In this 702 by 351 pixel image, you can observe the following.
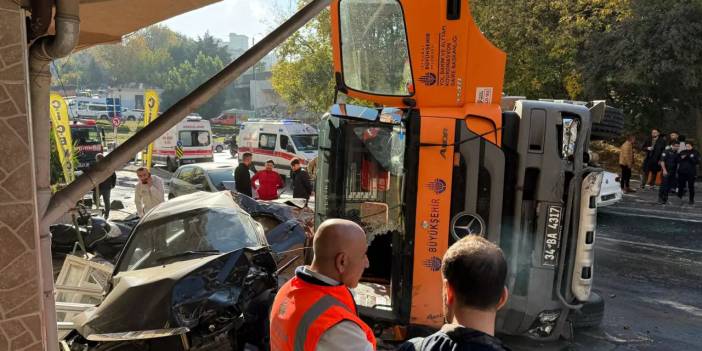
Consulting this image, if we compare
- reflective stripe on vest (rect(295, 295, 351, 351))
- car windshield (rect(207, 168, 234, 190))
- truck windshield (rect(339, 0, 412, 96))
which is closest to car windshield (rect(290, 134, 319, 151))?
car windshield (rect(207, 168, 234, 190))

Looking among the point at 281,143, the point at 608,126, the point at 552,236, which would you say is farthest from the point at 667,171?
the point at 281,143

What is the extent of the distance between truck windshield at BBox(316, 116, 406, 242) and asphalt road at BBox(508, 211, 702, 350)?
1.64 meters

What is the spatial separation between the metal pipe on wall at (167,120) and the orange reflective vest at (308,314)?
2.61 ft

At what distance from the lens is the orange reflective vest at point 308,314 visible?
6.54 feet

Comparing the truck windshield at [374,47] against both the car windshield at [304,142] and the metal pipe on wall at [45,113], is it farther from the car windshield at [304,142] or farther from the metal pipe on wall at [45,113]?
the car windshield at [304,142]

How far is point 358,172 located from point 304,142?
16.3 meters

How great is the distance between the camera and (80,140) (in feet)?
77.6

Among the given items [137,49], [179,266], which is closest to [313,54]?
[179,266]

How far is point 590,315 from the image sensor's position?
18.2 ft

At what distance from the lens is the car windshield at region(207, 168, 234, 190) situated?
12.9 meters

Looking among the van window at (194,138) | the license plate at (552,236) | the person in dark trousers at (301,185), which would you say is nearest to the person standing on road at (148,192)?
the person in dark trousers at (301,185)

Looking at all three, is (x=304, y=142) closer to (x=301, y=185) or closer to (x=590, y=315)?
(x=301, y=185)

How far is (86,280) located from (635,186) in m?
15.4

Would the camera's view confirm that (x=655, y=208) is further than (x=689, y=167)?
No
